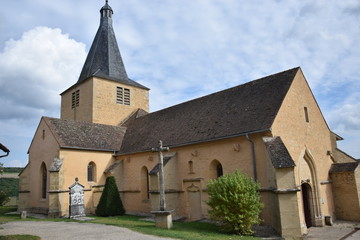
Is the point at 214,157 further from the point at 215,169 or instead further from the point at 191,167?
the point at 191,167

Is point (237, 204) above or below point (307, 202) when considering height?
above

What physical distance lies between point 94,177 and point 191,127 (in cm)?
864

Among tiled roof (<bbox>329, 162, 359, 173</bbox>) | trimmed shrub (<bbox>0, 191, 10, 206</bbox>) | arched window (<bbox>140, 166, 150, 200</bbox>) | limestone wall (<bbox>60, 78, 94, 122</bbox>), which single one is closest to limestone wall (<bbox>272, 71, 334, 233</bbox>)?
tiled roof (<bbox>329, 162, 359, 173</bbox>)

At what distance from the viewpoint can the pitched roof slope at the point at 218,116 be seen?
16500mm

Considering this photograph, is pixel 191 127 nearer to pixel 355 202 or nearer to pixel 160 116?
pixel 160 116

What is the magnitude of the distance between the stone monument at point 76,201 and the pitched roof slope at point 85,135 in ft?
9.60

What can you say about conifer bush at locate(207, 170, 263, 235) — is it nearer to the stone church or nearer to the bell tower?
the stone church

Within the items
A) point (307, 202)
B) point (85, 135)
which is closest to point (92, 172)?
point (85, 135)

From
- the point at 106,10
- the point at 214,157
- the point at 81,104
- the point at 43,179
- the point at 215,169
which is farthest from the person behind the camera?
the point at 106,10

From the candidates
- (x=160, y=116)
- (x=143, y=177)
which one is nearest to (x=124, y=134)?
(x=160, y=116)

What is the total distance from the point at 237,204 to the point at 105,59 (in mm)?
22071

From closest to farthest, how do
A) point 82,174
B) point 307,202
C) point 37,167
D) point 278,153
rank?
point 278,153 → point 307,202 → point 82,174 → point 37,167

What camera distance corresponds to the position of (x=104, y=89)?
28.2 metres

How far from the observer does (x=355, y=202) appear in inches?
689
